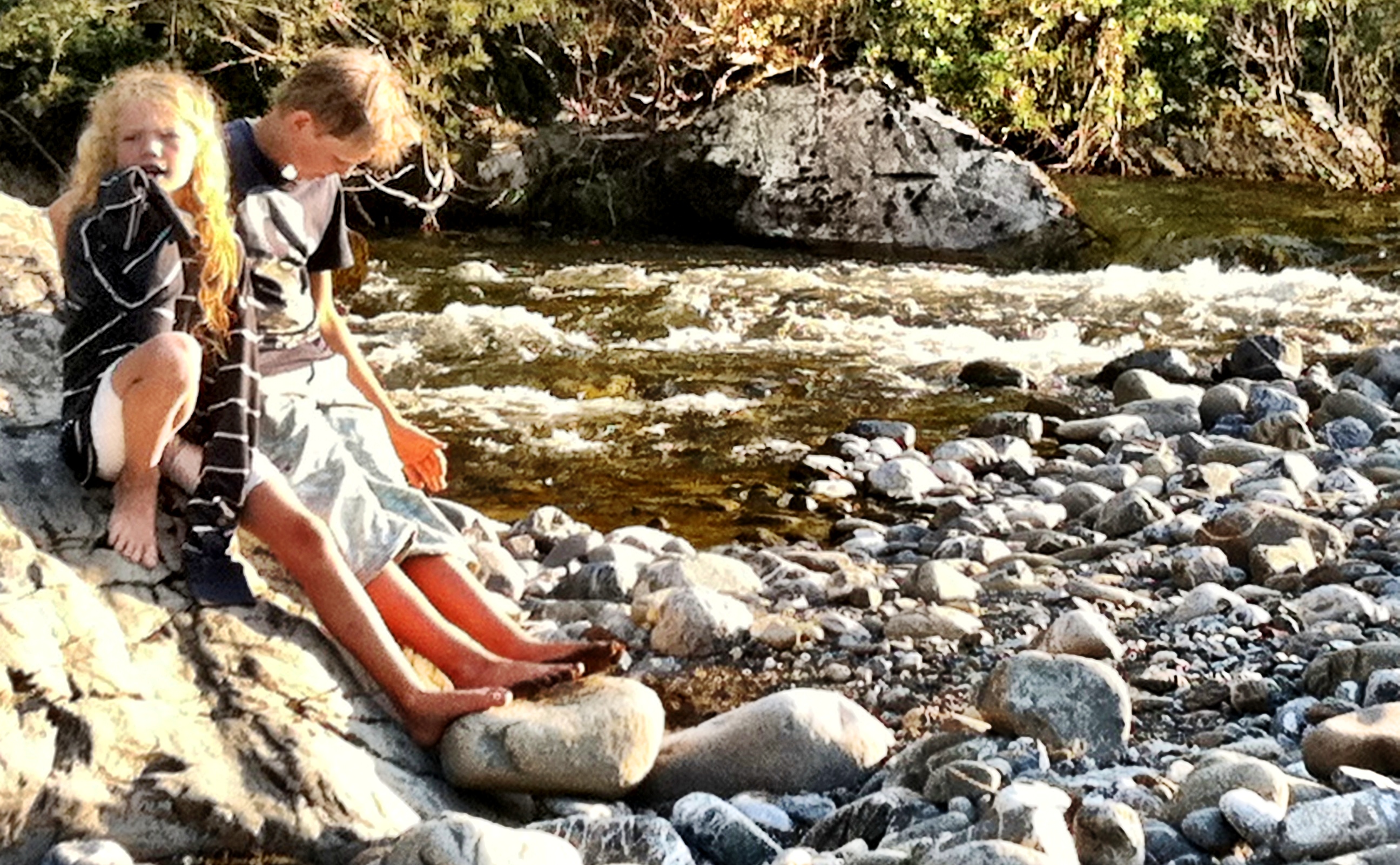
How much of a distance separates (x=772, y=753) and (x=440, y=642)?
2.33 feet

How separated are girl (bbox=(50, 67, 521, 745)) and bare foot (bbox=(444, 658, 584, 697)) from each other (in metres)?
0.02

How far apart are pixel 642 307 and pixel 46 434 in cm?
704

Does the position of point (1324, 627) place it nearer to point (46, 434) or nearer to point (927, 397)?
point (46, 434)

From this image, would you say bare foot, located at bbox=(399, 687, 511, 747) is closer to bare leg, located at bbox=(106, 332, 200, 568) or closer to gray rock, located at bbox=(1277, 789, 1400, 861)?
bare leg, located at bbox=(106, 332, 200, 568)

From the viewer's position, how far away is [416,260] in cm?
1214

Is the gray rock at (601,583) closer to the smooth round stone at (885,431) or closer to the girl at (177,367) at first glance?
the girl at (177,367)

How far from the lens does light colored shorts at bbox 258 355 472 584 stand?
3.41 m

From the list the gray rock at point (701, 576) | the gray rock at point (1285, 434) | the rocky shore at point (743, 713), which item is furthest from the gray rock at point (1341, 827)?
the gray rock at point (1285, 434)

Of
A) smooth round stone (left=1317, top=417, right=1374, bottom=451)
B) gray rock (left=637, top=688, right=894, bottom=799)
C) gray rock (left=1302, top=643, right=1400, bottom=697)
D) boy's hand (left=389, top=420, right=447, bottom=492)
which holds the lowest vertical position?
smooth round stone (left=1317, top=417, right=1374, bottom=451)

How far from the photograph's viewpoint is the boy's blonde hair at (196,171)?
10.4ft

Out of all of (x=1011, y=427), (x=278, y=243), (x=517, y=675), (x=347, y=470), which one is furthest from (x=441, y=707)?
(x=1011, y=427)

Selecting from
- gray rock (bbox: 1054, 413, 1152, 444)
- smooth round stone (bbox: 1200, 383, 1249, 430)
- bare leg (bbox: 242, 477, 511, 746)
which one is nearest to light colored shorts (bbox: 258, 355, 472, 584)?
bare leg (bbox: 242, 477, 511, 746)

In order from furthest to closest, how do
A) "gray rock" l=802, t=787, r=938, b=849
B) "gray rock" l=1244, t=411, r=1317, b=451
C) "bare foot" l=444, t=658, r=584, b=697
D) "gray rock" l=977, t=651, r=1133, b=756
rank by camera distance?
"gray rock" l=1244, t=411, r=1317, b=451
"gray rock" l=977, t=651, r=1133, b=756
"bare foot" l=444, t=658, r=584, b=697
"gray rock" l=802, t=787, r=938, b=849

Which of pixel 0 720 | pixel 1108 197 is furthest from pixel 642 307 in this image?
pixel 0 720
